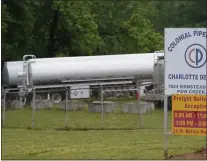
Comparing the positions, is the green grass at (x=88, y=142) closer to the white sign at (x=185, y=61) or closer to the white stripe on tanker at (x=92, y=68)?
the white sign at (x=185, y=61)

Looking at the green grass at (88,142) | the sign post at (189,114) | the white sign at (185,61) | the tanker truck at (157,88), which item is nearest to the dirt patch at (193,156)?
the green grass at (88,142)

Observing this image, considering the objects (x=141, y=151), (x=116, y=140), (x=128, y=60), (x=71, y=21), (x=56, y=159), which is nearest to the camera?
(x=56, y=159)

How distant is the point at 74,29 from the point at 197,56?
3392 centimetres

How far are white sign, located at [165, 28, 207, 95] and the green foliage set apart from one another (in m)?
27.4

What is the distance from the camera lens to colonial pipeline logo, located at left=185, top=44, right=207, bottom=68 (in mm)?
10211

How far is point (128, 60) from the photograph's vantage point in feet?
116

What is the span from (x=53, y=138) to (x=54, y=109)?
15103 mm

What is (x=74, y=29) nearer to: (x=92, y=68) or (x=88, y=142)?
(x=92, y=68)

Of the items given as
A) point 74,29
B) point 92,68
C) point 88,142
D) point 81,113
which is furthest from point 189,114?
point 74,29

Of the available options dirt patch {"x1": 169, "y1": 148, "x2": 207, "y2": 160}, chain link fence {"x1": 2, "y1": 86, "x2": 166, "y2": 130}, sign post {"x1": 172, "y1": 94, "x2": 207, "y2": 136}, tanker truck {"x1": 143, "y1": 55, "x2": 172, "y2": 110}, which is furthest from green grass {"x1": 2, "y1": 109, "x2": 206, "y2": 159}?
tanker truck {"x1": 143, "y1": 55, "x2": 172, "y2": 110}

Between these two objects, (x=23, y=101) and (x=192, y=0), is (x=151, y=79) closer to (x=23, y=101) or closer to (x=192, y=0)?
(x=23, y=101)

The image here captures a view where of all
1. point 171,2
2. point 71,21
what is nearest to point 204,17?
point 171,2

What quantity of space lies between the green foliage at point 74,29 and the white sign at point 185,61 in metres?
27.4

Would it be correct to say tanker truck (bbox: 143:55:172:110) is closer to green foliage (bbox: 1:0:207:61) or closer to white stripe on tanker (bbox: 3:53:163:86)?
white stripe on tanker (bbox: 3:53:163:86)
